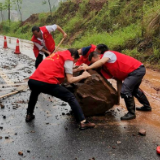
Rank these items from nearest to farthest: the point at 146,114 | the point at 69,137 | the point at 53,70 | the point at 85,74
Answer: the point at 69,137 < the point at 53,70 < the point at 85,74 < the point at 146,114

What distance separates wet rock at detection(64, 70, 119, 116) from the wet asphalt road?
0.20m

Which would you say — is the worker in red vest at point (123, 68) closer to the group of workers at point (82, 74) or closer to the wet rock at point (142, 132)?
the group of workers at point (82, 74)

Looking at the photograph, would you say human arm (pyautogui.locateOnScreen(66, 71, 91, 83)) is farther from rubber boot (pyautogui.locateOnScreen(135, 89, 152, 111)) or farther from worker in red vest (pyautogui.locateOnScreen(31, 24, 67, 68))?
worker in red vest (pyautogui.locateOnScreen(31, 24, 67, 68))

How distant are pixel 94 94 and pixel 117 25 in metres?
11.8

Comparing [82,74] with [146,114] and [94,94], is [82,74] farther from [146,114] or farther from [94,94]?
[146,114]

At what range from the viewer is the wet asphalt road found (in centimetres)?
315

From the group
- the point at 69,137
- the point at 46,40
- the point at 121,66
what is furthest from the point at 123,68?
the point at 46,40

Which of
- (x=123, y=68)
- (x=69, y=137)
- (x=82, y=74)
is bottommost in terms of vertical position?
(x=69, y=137)

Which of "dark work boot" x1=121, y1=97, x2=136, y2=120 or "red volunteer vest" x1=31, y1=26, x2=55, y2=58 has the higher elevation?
"red volunteer vest" x1=31, y1=26, x2=55, y2=58

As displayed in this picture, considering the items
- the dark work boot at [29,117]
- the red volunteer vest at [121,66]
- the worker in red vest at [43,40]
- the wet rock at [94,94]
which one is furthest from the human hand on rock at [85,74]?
the worker in red vest at [43,40]

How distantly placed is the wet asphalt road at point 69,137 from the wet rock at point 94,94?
0.20 meters

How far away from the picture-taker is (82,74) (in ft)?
13.9

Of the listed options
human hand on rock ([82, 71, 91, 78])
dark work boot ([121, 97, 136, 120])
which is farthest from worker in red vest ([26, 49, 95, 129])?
dark work boot ([121, 97, 136, 120])

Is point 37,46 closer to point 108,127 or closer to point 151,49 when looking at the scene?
point 108,127
